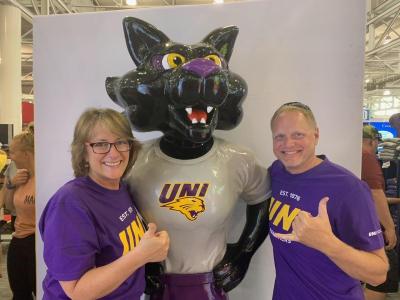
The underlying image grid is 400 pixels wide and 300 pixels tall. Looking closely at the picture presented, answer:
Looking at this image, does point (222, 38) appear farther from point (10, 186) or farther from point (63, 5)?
point (63, 5)

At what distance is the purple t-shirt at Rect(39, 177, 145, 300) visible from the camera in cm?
92

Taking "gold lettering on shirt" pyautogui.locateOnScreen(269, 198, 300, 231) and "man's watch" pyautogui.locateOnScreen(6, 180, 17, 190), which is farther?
"man's watch" pyautogui.locateOnScreen(6, 180, 17, 190)

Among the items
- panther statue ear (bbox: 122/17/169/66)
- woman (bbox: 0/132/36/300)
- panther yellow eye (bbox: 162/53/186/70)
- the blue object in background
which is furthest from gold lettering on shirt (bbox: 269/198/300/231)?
the blue object in background

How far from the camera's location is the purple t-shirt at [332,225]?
1.06 m

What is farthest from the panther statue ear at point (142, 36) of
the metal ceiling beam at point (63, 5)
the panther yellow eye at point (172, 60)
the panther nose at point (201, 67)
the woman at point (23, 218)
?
the metal ceiling beam at point (63, 5)

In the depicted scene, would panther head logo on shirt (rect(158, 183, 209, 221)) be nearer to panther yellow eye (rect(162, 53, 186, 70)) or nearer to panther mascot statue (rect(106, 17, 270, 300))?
panther mascot statue (rect(106, 17, 270, 300))

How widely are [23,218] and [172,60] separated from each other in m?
1.57

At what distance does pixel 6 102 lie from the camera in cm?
587

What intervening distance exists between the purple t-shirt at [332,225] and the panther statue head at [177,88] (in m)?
0.31

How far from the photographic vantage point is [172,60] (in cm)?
121

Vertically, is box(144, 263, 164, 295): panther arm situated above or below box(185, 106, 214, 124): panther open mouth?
below

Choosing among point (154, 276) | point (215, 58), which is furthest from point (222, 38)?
point (154, 276)

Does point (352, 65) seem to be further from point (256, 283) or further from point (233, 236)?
point (256, 283)

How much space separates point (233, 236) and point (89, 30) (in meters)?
1.10
